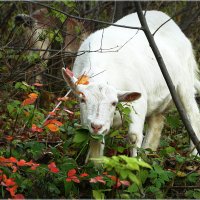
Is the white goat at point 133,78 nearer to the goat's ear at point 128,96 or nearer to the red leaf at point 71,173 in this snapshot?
the goat's ear at point 128,96

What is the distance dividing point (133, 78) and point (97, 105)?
45.6 inches

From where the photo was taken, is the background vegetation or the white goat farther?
the white goat

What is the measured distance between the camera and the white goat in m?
4.80

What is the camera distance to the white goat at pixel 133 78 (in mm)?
4801

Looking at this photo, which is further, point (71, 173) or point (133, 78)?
point (133, 78)

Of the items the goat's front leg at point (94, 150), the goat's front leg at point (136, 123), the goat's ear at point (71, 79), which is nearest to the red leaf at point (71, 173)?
the goat's front leg at point (94, 150)

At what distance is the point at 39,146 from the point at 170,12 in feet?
22.1

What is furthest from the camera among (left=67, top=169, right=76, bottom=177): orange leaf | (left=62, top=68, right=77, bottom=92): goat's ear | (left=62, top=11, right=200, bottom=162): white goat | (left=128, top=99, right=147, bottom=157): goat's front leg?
(left=128, top=99, right=147, bottom=157): goat's front leg

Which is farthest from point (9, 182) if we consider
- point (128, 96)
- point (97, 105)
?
point (128, 96)

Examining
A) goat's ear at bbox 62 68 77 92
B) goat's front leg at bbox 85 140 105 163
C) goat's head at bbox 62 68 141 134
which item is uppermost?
goat's ear at bbox 62 68 77 92

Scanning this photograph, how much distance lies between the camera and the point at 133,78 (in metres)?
5.79

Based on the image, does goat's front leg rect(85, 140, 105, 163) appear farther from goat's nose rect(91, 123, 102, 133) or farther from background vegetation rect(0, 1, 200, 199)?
goat's nose rect(91, 123, 102, 133)

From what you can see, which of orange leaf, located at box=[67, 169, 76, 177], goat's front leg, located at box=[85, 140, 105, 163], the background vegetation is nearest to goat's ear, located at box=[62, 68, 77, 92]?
the background vegetation

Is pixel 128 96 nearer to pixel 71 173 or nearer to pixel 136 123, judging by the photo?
pixel 136 123
